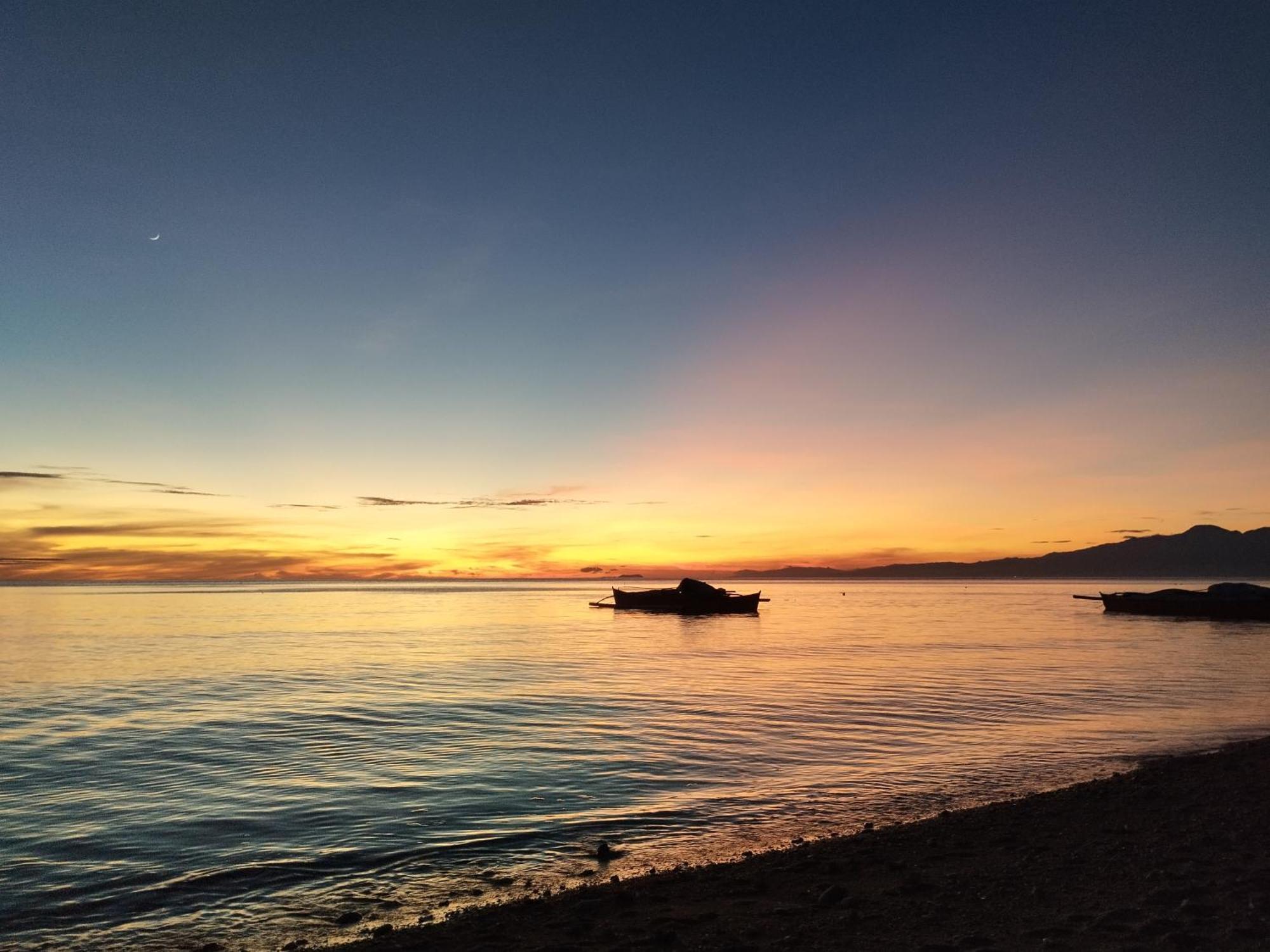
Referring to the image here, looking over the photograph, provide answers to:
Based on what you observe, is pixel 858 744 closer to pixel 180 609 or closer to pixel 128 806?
pixel 128 806

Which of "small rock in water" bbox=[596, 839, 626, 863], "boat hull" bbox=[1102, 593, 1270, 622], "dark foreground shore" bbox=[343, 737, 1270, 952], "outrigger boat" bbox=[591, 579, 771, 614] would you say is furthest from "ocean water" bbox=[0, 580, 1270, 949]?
"outrigger boat" bbox=[591, 579, 771, 614]

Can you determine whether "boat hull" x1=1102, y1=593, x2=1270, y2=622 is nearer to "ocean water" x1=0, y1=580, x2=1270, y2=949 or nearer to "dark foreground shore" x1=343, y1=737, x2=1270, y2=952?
"ocean water" x1=0, y1=580, x2=1270, y2=949

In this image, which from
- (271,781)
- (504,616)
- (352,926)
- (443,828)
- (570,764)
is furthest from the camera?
(504,616)

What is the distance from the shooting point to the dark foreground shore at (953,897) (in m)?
8.59

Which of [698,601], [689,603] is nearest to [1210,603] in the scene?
[698,601]

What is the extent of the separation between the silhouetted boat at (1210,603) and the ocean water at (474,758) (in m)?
37.1

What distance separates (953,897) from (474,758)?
46.5 ft

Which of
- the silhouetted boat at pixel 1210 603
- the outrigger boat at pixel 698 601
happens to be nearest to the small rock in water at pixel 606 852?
the outrigger boat at pixel 698 601

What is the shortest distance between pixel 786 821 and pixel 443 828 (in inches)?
243

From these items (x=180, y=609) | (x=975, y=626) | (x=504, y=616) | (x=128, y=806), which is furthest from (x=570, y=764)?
(x=180, y=609)

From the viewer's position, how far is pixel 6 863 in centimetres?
1323

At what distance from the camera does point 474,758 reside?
69.9ft

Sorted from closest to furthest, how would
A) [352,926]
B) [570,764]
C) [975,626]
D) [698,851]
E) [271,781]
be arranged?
[352,926] → [698,851] → [271,781] → [570,764] → [975,626]

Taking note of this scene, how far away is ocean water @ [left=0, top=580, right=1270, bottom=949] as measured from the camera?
39.6 feet
